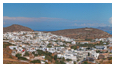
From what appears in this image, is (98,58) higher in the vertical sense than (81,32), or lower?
lower

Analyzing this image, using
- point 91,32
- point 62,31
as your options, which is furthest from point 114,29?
point 62,31

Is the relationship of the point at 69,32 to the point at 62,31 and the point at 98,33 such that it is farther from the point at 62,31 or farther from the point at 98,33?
the point at 98,33

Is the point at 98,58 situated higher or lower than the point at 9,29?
lower

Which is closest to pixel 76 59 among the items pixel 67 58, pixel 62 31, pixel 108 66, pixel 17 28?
pixel 67 58

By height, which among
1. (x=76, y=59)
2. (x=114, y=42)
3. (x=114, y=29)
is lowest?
(x=76, y=59)

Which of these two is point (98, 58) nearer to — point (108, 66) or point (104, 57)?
point (104, 57)

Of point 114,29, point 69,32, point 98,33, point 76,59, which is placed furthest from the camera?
point 69,32

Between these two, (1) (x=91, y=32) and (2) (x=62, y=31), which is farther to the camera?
(2) (x=62, y=31)

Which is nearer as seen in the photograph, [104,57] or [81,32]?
[104,57]

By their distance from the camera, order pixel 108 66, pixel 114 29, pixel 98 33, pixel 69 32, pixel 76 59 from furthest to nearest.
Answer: pixel 69 32 → pixel 98 33 → pixel 76 59 → pixel 114 29 → pixel 108 66
